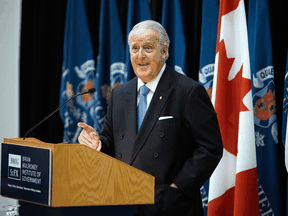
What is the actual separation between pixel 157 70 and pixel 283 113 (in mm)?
1142

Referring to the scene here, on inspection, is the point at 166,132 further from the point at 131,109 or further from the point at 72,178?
the point at 72,178

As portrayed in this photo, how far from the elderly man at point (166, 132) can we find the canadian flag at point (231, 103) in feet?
2.41

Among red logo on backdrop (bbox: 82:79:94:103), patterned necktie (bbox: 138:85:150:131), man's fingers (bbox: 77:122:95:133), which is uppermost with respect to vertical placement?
red logo on backdrop (bbox: 82:79:94:103)

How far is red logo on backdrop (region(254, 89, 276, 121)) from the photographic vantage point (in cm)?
247

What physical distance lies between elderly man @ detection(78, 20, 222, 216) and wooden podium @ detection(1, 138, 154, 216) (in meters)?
Result: 0.42

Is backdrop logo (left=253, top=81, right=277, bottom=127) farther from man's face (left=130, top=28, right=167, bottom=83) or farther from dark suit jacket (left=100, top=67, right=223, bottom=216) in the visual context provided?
man's face (left=130, top=28, right=167, bottom=83)

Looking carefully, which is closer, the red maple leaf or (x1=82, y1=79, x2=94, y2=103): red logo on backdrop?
the red maple leaf

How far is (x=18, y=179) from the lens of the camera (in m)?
1.17

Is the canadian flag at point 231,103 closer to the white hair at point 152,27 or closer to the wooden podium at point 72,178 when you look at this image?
the white hair at point 152,27

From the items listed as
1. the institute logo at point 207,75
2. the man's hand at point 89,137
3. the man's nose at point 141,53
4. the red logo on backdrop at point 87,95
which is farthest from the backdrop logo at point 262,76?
the red logo on backdrop at point 87,95

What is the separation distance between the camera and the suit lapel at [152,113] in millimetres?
1648

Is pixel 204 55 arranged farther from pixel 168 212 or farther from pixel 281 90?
pixel 168 212

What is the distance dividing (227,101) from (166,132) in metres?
0.98

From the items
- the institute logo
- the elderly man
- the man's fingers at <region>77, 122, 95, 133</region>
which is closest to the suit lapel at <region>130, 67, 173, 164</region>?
the elderly man
